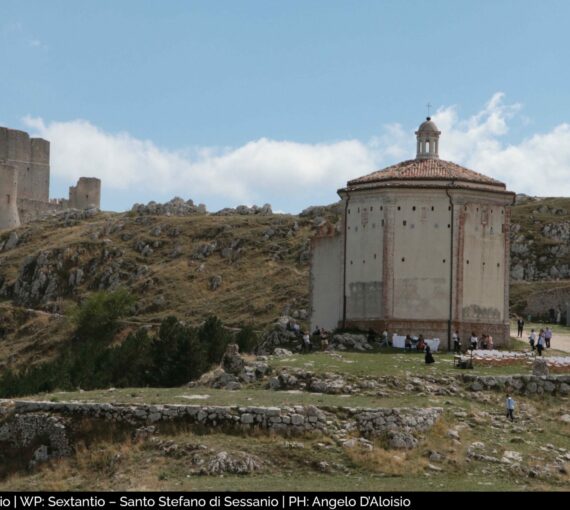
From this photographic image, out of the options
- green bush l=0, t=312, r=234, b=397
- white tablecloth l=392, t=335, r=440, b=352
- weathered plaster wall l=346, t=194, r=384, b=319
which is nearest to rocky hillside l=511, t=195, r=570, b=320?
green bush l=0, t=312, r=234, b=397

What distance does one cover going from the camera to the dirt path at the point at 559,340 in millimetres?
55247

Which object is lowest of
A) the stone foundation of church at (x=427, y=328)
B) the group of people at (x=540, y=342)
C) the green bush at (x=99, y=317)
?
the group of people at (x=540, y=342)

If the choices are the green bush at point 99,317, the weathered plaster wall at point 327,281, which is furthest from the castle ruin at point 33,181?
the weathered plaster wall at point 327,281

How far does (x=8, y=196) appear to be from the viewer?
132750 millimetres

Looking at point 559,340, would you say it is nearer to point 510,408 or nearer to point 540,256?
point 510,408

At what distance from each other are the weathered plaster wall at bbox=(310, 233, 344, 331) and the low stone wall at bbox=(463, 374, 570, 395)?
42.4ft

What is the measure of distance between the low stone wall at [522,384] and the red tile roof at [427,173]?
40.3ft

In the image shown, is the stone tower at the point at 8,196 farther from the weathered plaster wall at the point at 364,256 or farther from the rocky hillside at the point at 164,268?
the weathered plaster wall at the point at 364,256

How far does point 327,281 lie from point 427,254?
20.6 ft

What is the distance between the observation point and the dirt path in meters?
55.2

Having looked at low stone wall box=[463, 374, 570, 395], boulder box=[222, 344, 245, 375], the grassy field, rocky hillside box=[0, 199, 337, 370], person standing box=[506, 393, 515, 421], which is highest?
rocky hillside box=[0, 199, 337, 370]
